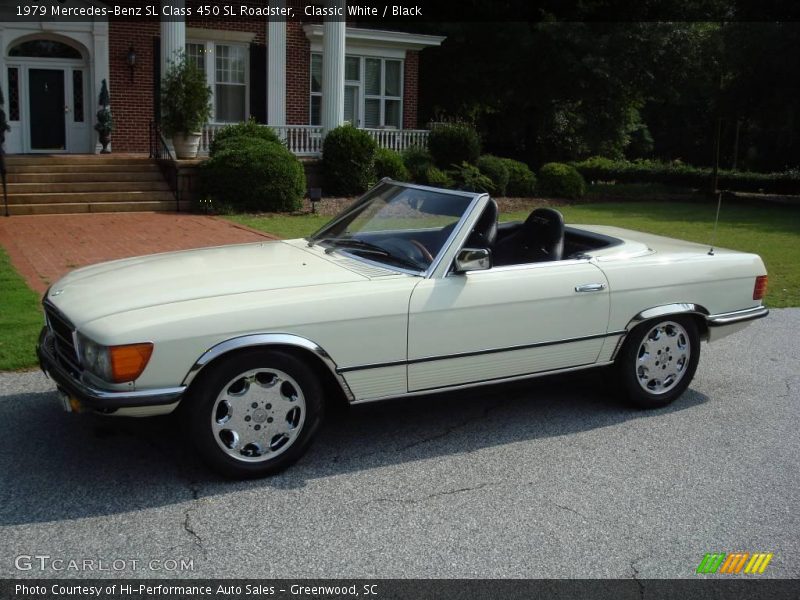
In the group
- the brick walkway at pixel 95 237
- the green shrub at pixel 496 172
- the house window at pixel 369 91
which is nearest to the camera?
the brick walkway at pixel 95 237

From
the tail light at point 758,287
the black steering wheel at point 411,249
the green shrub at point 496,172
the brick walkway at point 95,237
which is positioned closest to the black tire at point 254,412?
the black steering wheel at point 411,249

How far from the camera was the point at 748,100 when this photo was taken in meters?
26.1

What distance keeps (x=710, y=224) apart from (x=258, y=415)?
1631 cm

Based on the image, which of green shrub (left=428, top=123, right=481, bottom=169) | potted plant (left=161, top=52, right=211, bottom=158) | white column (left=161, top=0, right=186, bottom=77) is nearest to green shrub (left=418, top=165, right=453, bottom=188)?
green shrub (left=428, top=123, right=481, bottom=169)

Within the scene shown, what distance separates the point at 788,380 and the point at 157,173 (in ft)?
48.5

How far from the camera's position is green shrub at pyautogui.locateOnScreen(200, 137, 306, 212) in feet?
56.0

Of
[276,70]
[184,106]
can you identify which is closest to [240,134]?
[184,106]

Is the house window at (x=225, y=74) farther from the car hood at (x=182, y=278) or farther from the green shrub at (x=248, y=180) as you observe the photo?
the car hood at (x=182, y=278)

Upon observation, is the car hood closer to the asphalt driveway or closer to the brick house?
the asphalt driveway

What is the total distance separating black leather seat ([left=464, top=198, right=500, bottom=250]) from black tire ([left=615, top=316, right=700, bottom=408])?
114cm

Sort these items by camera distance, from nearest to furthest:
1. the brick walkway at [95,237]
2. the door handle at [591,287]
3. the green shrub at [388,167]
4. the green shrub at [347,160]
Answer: the door handle at [591,287] < the brick walkway at [95,237] < the green shrub at [347,160] < the green shrub at [388,167]

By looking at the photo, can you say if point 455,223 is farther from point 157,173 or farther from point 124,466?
point 157,173

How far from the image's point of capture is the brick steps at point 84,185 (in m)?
16.5

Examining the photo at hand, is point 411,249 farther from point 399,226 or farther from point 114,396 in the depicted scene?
point 114,396
